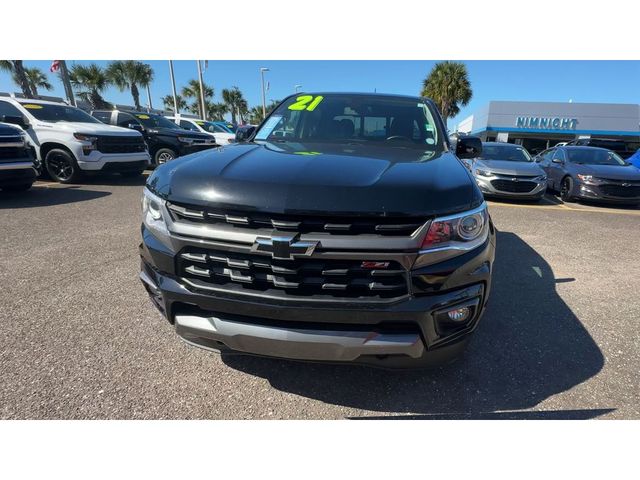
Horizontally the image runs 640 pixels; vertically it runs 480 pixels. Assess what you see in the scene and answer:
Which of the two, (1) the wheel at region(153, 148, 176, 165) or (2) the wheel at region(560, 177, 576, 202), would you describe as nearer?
(2) the wheel at region(560, 177, 576, 202)

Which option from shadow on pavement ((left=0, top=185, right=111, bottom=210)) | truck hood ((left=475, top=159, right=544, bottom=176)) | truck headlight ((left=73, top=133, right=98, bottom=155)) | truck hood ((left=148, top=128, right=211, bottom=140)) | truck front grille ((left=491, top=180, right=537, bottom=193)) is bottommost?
truck front grille ((left=491, top=180, right=537, bottom=193))

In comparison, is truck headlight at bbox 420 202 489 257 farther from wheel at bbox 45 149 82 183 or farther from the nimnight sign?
the nimnight sign

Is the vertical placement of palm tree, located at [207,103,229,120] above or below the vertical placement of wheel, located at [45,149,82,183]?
below

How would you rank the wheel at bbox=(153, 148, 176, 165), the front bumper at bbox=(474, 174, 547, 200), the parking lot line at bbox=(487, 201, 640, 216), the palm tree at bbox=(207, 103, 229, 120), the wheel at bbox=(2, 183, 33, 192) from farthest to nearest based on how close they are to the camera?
the palm tree at bbox=(207, 103, 229, 120), the wheel at bbox=(153, 148, 176, 165), the front bumper at bbox=(474, 174, 547, 200), the parking lot line at bbox=(487, 201, 640, 216), the wheel at bbox=(2, 183, 33, 192)

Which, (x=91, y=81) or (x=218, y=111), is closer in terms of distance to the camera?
(x=91, y=81)

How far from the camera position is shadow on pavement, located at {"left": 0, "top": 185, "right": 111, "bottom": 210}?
6.64 metres

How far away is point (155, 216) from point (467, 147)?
2.69 meters

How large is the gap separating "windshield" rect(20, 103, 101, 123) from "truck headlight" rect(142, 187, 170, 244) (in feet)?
28.4

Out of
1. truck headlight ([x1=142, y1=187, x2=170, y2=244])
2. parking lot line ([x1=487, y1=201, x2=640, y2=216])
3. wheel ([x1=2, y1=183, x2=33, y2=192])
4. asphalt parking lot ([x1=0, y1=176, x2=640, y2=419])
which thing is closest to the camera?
truck headlight ([x1=142, y1=187, x2=170, y2=244])

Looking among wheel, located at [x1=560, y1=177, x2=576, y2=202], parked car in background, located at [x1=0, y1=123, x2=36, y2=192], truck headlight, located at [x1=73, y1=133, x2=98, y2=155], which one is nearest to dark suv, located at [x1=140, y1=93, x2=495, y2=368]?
parked car in background, located at [x1=0, y1=123, x2=36, y2=192]

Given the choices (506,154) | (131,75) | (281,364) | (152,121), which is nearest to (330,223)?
(281,364)

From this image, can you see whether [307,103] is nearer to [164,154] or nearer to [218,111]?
[164,154]

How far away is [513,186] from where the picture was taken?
830cm

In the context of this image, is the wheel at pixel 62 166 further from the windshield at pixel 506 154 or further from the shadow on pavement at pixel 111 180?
the windshield at pixel 506 154
